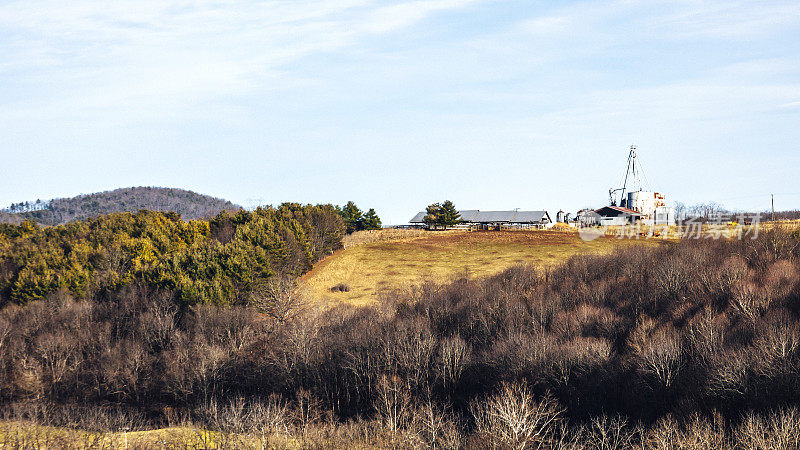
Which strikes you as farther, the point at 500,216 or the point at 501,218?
the point at 500,216

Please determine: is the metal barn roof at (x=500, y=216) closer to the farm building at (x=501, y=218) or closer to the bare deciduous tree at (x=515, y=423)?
the farm building at (x=501, y=218)

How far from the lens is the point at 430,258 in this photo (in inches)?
4274

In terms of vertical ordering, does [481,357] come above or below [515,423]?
above

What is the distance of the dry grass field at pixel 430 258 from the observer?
94.0 m

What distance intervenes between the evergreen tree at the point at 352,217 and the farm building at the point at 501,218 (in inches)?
1243

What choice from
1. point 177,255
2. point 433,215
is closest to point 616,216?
point 433,215

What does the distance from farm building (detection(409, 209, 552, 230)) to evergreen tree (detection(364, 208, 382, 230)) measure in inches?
1117

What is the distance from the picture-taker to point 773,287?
72562mm

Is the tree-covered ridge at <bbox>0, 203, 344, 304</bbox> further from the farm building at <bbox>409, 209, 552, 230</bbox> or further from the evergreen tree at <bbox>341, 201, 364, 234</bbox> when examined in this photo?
the farm building at <bbox>409, 209, 552, 230</bbox>

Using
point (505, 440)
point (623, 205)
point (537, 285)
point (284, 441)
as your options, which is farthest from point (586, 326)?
point (623, 205)

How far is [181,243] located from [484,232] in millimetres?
60112

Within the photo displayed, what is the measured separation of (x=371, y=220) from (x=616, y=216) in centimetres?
5984

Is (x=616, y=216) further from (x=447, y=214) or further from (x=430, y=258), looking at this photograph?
(x=430, y=258)

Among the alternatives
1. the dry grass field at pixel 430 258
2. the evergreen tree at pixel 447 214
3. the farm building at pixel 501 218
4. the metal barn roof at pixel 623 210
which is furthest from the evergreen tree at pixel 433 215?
the metal barn roof at pixel 623 210
